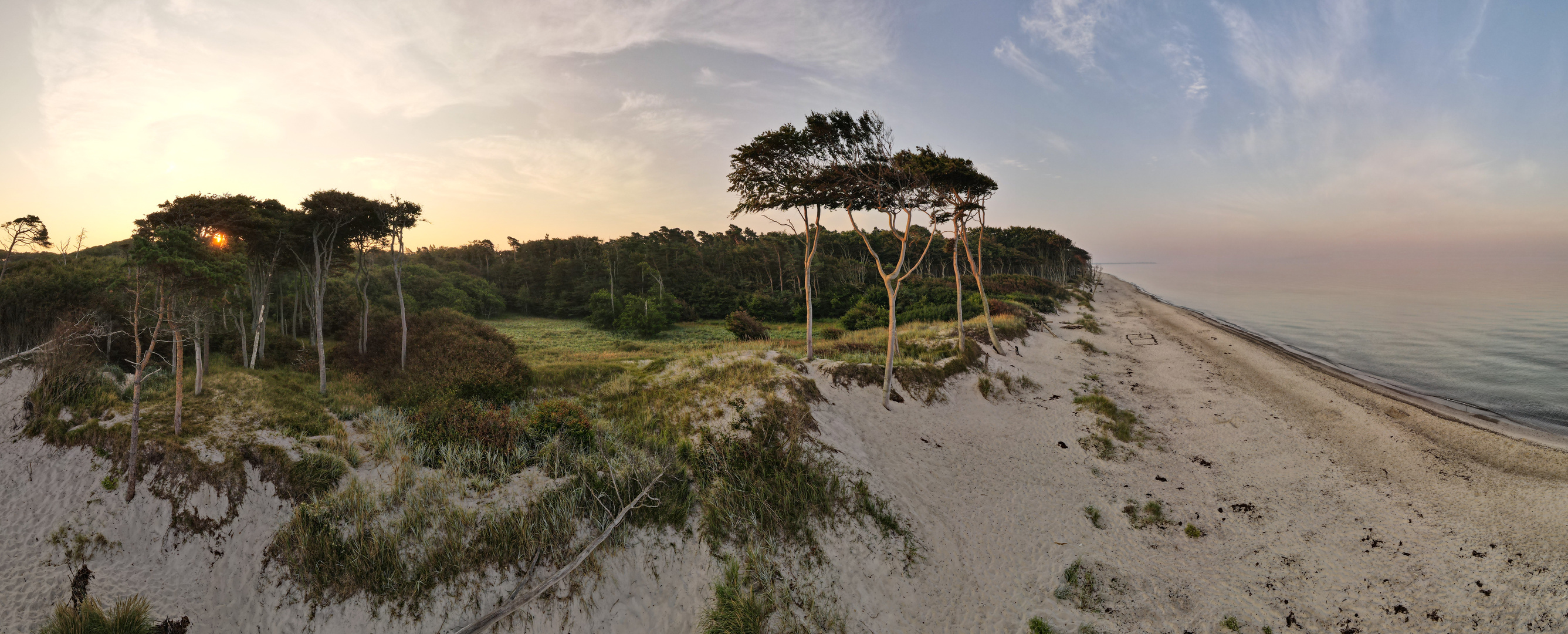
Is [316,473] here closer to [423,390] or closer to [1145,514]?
[423,390]

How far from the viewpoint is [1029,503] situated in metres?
12.4

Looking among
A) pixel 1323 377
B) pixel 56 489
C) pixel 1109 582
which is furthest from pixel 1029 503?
pixel 1323 377

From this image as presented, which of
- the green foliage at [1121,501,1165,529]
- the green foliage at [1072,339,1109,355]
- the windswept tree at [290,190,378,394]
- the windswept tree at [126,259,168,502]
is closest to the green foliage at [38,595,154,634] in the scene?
the windswept tree at [126,259,168,502]

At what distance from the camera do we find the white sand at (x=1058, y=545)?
8531 mm

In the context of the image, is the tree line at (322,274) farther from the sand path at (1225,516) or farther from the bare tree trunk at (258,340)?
the sand path at (1225,516)

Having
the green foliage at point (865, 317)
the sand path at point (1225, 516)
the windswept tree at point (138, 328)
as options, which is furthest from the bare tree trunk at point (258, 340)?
the green foliage at point (865, 317)

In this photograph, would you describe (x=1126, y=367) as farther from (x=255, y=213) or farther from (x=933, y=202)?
(x=255, y=213)

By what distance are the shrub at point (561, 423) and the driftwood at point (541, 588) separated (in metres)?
3.45

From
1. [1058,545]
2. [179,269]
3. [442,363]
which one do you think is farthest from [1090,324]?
[179,269]

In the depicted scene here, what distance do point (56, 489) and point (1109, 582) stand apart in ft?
70.0

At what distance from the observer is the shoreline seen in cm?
1664

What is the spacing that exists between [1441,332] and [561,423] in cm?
6296

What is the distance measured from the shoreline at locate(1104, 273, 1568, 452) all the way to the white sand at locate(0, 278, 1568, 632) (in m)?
2.21

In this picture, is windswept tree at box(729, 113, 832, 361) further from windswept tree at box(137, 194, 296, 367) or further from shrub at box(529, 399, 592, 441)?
windswept tree at box(137, 194, 296, 367)
